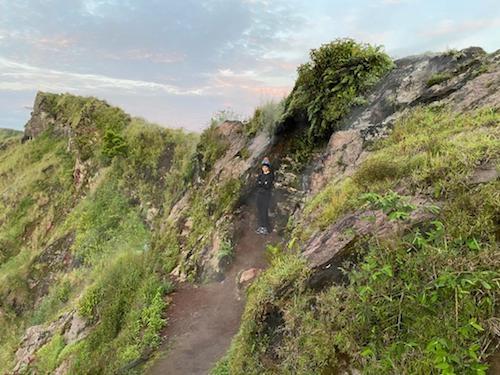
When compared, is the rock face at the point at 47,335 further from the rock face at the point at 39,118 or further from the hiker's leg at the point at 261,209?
the rock face at the point at 39,118

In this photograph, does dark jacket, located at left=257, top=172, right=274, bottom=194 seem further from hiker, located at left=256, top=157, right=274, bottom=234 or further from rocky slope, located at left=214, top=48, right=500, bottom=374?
rocky slope, located at left=214, top=48, right=500, bottom=374

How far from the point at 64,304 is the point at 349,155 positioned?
1115cm

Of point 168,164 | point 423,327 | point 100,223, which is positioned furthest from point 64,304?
point 423,327

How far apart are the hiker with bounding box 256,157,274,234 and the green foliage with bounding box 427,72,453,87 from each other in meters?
4.26

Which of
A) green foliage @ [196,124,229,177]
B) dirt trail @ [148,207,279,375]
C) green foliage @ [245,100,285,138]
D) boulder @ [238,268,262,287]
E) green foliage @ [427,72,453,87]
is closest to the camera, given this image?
dirt trail @ [148,207,279,375]

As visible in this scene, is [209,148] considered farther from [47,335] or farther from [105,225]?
[47,335]

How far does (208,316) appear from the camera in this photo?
344 inches

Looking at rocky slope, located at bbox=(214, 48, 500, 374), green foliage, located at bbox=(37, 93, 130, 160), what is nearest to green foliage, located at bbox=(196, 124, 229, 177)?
green foliage, located at bbox=(37, 93, 130, 160)

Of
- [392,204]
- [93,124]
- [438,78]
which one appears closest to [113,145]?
[93,124]

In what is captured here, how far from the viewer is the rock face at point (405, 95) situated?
292 inches

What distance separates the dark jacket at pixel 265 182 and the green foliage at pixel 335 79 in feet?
5.34

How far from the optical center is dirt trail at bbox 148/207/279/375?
7.36 metres

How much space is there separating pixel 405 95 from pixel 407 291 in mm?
6340

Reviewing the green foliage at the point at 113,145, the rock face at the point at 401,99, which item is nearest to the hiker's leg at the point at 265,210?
the rock face at the point at 401,99
